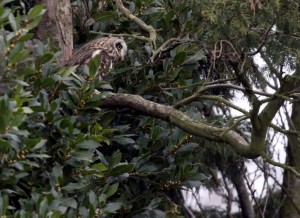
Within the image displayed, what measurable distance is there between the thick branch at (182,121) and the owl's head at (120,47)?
54 cm

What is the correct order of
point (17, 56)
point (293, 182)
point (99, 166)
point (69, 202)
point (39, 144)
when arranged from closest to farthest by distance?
point (17, 56) < point (39, 144) < point (69, 202) < point (99, 166) < point (293, 182)

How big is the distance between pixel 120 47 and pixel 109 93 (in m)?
0.81

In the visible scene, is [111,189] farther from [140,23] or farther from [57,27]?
[140,23]

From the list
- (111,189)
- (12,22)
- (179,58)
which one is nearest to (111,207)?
(111,189)

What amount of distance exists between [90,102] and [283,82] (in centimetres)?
83

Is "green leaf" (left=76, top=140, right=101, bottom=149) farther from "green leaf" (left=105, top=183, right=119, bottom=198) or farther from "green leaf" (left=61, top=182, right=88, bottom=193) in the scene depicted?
"green leaf" (left=105, top=183, right=119, bottom=198)

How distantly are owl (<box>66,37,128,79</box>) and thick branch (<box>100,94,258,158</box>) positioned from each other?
391 mm

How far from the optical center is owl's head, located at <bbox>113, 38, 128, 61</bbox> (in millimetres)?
4322

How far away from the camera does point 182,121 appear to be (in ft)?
12.2

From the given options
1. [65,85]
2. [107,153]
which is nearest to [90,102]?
[65,85]

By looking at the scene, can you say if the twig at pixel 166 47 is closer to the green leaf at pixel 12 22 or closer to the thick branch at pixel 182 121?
the thick branch at pixel 182 121

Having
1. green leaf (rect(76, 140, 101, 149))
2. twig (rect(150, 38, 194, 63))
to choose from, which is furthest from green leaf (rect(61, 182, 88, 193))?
twig (rect(150, 38, 194, 63))

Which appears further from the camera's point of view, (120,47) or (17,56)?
(120,47)

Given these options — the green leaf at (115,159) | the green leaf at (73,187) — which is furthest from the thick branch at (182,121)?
the green leaf at (73,187)
